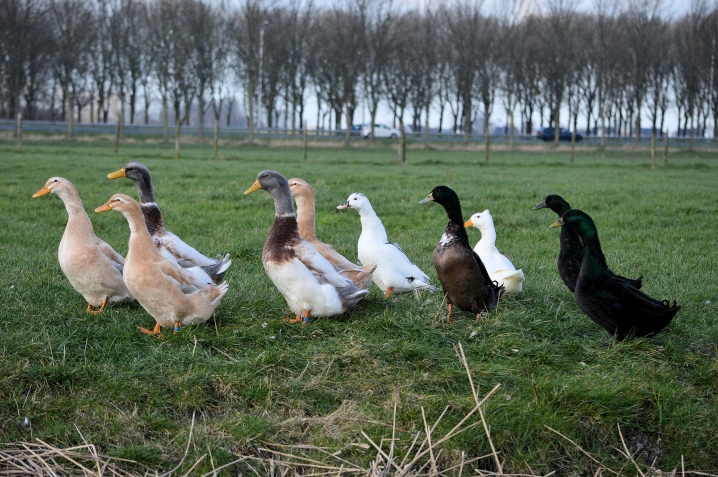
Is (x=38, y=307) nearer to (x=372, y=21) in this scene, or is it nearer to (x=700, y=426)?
(x=700, y=426)

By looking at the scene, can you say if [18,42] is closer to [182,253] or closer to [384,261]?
[182,253]

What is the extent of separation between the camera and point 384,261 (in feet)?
20.5

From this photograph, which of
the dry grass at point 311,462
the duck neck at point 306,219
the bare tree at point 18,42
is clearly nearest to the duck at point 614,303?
the dry grass at point 311,462

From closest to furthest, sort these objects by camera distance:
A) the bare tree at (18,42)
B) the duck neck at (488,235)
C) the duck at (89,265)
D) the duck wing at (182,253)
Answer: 1. the duck at (89,265)
2. the duck wing at (182,253)
3. the duck neck at (488,235)
4. the bare tree at (18,42)

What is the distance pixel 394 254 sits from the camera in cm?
629

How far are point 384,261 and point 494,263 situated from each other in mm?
938

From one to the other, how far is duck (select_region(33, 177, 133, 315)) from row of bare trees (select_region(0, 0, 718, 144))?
151 feet

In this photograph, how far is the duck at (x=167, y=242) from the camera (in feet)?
19.3

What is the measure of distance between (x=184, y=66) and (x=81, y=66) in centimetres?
669

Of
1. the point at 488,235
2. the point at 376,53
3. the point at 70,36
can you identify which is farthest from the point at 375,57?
the point at 488,235

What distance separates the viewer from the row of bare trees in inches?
2053

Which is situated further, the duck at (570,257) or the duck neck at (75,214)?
the duck at (570,257)

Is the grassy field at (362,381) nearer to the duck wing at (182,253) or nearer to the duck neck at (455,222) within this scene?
the duck wing at (182,253)

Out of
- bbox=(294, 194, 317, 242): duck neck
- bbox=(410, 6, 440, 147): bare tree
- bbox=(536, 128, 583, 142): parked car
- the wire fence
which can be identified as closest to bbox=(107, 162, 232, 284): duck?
bbox=(294, 194, 317, 242): duck neck
